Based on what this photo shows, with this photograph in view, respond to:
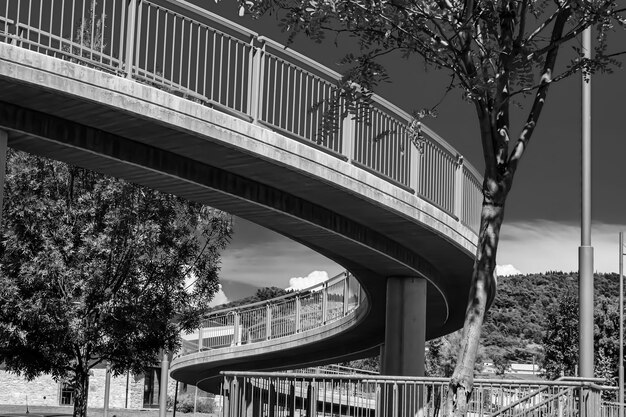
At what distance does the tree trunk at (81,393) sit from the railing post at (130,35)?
28.4 ft

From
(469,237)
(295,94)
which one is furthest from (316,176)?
(469,237)

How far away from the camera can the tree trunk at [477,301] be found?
899 centimetres

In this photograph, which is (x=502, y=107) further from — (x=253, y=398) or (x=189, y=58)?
(x=253, y=398)

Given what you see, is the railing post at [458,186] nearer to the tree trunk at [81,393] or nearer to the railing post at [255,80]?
the railing post at [255,80]

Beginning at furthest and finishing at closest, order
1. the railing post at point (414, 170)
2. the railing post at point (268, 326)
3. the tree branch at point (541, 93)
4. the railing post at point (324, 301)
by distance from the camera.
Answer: the railing post at point (268, 326) → the railing post at point (324, 301) → the railing post at point (414, 170) → the tree branch at point (541, 93)

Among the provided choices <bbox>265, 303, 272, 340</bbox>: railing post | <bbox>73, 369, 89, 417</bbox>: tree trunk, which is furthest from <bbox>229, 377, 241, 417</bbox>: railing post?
<bbox>265, 303, 272, 340</bbox>: railing post

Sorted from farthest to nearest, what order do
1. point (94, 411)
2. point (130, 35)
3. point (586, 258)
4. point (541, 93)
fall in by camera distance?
1. point (94, 411)
2. point (586, 258)
3. point (130, 35)
4. point (541, 93)

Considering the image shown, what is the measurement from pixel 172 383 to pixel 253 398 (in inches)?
2263

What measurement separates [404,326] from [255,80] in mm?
9563

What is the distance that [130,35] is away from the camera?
1192cm

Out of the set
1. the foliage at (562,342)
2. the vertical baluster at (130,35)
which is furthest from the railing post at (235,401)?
the foliage at (562,342)

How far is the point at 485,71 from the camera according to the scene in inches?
→ 379

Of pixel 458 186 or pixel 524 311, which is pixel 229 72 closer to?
pixel 458 186

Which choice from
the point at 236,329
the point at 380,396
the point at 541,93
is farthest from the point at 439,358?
the point at 541,93
